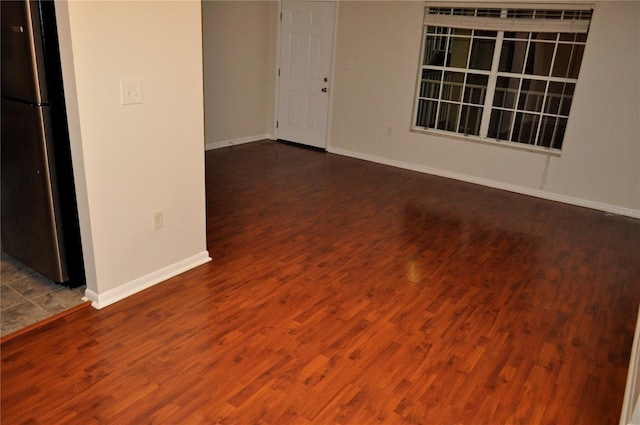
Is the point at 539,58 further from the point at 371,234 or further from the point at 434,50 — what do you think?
the point at 371,234

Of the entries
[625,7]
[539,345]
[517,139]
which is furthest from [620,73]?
[539,345]

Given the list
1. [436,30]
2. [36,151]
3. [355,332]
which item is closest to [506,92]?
[436,30]

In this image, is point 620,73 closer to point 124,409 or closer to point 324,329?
point 324,329

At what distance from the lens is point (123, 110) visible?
2670 mm

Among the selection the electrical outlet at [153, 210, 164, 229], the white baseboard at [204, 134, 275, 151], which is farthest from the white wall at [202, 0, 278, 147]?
the electrical outlet at [153, 210, 164, 229]

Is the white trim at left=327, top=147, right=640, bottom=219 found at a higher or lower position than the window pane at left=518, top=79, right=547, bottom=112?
lower

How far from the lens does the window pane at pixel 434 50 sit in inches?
228

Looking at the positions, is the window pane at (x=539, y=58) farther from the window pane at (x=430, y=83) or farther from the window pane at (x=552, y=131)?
the window pane at (x=430, y=83)

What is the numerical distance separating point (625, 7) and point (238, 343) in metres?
4.70

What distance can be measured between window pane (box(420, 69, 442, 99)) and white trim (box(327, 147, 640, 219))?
888 mm

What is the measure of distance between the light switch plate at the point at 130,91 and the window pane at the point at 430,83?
4.08m

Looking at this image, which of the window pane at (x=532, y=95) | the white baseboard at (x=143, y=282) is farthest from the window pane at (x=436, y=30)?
the white baseboard at (x=143, y=282)

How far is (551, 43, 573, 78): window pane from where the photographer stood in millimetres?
5055

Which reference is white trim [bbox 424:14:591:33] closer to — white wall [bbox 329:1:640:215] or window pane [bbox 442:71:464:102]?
white wall [bbox 329:1:640:215]
